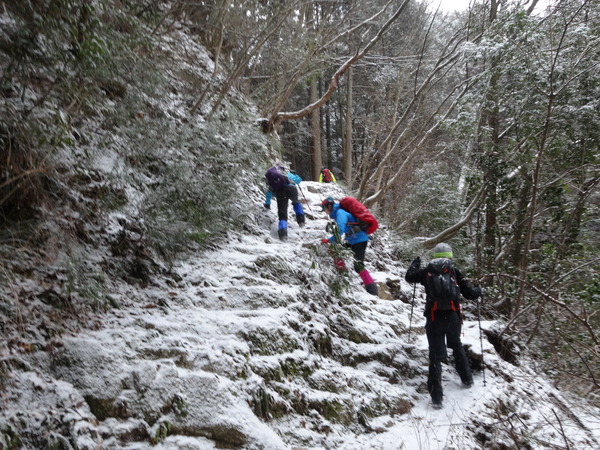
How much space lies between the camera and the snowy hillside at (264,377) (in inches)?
115

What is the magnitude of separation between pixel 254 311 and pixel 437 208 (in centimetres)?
1129

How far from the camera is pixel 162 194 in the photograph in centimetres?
488

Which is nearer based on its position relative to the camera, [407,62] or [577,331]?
[577,331]

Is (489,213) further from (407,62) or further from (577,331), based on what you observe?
(407,62)

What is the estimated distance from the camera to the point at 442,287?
16.6ft

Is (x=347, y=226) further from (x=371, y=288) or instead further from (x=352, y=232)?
(x=371, y=288)

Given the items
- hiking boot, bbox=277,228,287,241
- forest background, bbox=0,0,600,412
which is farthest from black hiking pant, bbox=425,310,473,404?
hiking boot, bbox=277,228,287,241

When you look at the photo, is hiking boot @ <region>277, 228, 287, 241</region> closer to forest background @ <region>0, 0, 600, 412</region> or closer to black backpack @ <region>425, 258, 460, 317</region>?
forest background @ <region>0, 0, 600, 412</region>

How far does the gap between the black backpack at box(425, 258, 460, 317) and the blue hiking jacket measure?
5.62ft

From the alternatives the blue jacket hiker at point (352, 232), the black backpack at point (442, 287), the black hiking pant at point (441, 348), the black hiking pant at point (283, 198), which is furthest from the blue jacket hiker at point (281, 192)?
the black hiking pant at point (441, 348)

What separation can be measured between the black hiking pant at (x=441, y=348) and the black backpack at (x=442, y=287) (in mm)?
145

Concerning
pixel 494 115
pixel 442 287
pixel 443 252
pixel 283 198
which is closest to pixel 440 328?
pixel 442 287

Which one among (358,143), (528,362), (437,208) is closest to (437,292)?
(528,362)

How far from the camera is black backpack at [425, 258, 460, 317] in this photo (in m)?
5.05
